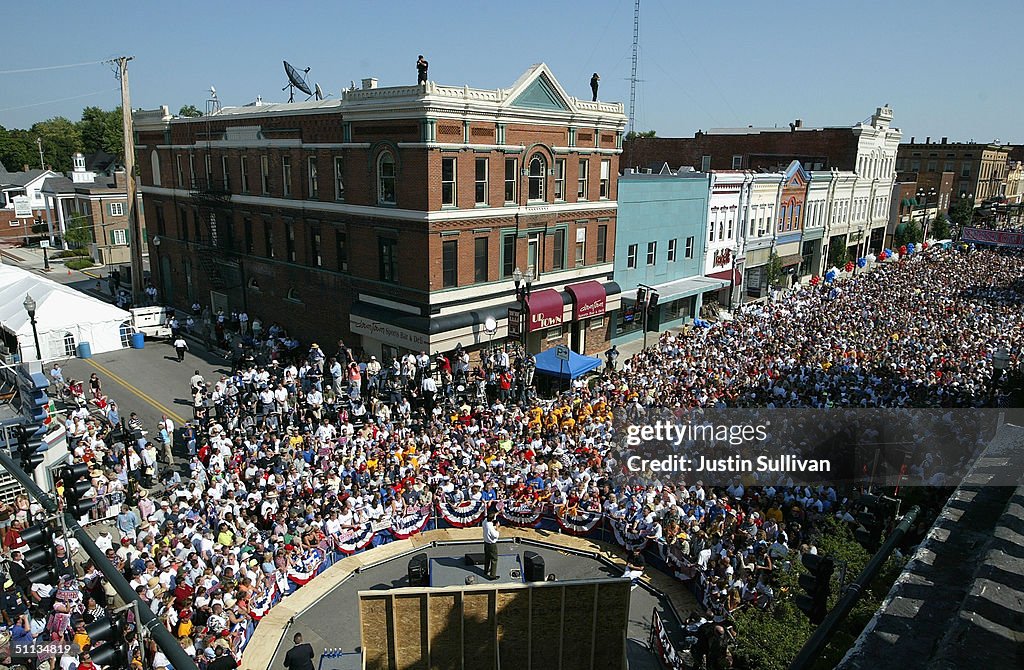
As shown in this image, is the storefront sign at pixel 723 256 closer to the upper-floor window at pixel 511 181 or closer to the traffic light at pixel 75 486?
the upper-floor window at pixel 511 181

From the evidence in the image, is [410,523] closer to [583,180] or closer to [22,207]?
A: [583,180]

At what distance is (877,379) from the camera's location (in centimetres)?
2562

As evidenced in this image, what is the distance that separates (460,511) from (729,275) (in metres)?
30.3

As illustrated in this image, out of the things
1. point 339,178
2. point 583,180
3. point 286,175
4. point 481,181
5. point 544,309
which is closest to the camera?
point 481,181

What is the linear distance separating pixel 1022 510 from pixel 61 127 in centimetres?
14761

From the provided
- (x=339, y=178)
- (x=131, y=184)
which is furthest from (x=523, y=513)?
(x=131, y=184)

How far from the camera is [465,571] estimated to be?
45.7ft

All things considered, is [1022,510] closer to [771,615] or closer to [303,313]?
[771,615]

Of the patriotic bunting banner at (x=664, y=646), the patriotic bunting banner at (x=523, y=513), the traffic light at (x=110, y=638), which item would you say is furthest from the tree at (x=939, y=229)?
the traffic light at (x=110, y=638)

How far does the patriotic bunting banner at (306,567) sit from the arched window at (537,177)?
1821 cm

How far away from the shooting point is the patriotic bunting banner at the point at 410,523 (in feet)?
55.5

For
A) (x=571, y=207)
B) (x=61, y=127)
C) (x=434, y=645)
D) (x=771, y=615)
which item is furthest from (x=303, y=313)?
(x=61, y=127)

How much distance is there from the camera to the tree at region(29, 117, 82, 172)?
117 meters

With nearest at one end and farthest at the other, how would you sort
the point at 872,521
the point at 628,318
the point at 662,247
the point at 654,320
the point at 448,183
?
1. the point at 872,521
2. the point at 448,183
3. the point at 628,318
4. the point at 662,247
5. the point at 654,320
